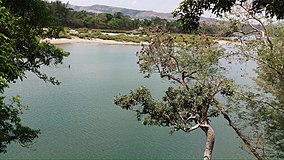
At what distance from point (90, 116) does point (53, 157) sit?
3.52 m

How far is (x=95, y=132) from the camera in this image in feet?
35.0

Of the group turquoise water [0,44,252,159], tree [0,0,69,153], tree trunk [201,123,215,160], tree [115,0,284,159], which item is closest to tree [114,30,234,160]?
tree [115,0,284,159]

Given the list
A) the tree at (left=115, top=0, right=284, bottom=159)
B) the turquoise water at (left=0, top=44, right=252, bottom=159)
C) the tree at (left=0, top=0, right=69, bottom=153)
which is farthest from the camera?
the turquoise water at (left=0, top=44, right=252, bottom=159)

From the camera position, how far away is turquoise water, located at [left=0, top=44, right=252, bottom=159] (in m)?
9.19

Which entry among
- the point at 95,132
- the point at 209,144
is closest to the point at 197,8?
the point at 209,144

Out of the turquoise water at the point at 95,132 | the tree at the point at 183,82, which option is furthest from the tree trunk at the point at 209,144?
the turquoise water at the point at 95,132

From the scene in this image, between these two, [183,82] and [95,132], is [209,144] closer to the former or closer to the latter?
[183,82]

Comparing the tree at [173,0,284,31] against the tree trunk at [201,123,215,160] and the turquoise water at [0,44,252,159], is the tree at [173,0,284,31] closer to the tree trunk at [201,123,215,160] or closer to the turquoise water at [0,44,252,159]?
the tree trunk at [201,123,215,160]

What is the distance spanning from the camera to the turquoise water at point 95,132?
9.19 meters

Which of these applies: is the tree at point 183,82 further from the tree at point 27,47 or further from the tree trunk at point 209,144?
the tree at point 27,47

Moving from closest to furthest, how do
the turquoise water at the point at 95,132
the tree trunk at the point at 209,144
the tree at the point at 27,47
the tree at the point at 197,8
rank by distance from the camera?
the tree at the point at 197,8 → the tree at the point at 27,47 → the tree trunk at the point at 209,144 → the turquoise water at the point at 95,132

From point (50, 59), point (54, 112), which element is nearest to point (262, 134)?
point (50, 59)

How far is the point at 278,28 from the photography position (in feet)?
20.0

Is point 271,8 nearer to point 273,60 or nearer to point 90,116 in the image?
point 273,60
